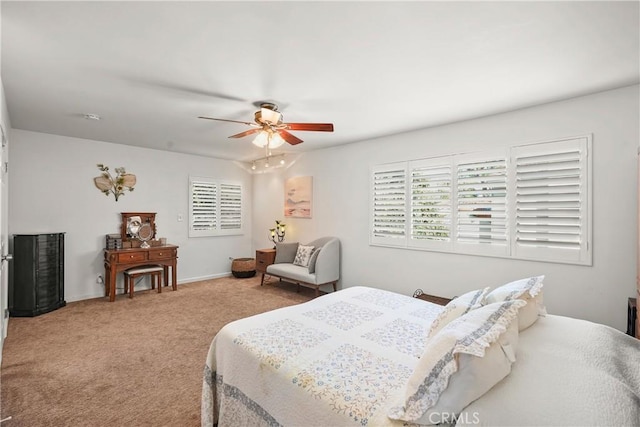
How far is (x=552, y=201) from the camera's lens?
306cm

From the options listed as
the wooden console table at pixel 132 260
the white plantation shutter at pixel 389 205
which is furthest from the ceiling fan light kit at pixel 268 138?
the wooden console table at pixel 132 260

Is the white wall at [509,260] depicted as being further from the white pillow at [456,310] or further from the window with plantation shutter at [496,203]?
the white pillow at [456,310]

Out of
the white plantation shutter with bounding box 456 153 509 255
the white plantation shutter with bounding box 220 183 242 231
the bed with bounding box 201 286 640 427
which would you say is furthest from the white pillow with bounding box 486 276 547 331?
the white plantation shutter with bounding box 220 183 242 231

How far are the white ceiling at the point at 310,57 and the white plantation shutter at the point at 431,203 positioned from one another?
28.2 inches

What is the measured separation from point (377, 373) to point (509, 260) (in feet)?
8.83

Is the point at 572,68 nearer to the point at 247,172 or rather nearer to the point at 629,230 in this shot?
the point at 629,230

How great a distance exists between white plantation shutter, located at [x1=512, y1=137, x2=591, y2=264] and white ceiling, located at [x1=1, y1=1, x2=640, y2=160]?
558 millimetres

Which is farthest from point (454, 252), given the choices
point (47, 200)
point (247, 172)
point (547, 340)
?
point (47, 200)

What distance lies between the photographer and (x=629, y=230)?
2.72 meters

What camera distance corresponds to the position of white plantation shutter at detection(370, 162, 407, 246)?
4.34 m

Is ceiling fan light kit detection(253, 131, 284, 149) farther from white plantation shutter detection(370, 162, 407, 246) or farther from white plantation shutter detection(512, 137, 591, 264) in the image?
white plantation shutter detection(512, 137, 591, 264)

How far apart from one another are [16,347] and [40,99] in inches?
97.9

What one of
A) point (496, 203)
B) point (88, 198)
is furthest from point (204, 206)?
point (496, 203)

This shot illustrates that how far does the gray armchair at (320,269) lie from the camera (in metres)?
4.71
